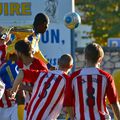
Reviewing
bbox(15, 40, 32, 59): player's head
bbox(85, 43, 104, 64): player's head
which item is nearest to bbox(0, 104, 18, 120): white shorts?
A: bbox(15, 40, 32, 59): player's head

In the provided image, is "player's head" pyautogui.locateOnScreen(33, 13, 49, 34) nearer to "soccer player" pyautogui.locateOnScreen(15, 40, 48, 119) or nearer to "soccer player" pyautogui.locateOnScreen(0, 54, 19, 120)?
"soccer player" pyautogui.locateOnScreen(0, 54, 19, 120)

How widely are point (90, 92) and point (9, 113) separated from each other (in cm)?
277

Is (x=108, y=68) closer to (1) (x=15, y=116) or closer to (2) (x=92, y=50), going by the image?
(1) (x=15, y=116)

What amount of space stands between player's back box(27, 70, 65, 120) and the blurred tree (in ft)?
101

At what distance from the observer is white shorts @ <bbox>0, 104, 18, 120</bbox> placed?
11.2 meters

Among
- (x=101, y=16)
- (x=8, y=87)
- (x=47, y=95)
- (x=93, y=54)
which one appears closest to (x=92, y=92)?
(x=93, y=54)

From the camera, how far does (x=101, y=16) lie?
39.9m

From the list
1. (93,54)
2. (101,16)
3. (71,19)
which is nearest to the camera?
(93,54)

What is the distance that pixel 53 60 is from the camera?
1443cm

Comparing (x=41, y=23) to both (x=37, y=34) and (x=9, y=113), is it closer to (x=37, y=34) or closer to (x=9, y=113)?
(x=37, y=34)

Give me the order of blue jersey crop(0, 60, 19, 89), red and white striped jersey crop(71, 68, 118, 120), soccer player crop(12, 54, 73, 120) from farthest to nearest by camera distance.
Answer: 1. blue jersey crop(0, 60, 19, 89)
2. soccer player crop(12, 54, 73, 120)
3. red and white striped jersey crop(71, 68, 118, 120)

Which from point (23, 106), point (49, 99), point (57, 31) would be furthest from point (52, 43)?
point (49, 99)

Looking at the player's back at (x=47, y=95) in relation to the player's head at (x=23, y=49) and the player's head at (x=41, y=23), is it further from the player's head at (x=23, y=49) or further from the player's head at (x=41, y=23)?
the player's head at (x=41, y=23)

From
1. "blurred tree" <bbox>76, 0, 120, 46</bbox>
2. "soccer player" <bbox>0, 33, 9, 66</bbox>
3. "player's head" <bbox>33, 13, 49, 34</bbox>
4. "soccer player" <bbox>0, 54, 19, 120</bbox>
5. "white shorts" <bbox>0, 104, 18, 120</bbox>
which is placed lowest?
"blurred tree" <bbox>76, 0, 120, 46</bbox>
